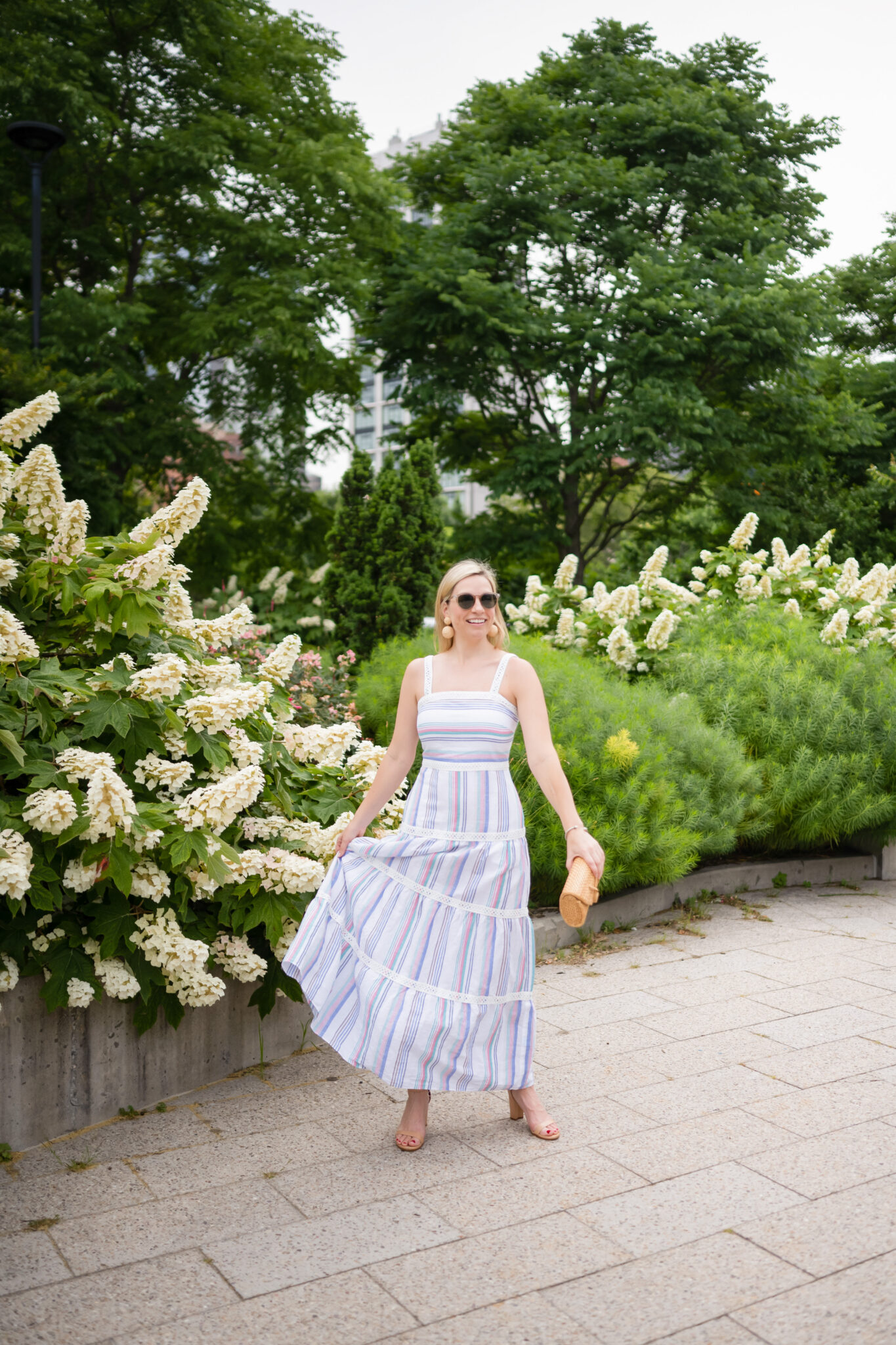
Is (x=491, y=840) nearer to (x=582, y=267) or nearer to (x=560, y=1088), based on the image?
(x=560, y=1088)

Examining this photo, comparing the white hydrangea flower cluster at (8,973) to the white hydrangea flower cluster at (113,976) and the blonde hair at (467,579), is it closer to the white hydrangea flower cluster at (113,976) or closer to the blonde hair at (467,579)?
the white hydrangea flower cluster at (113,976)

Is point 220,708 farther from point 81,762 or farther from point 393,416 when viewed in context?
point 393,416

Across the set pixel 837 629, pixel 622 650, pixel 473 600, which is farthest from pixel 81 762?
pixel 837 629

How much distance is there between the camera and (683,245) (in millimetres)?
17219

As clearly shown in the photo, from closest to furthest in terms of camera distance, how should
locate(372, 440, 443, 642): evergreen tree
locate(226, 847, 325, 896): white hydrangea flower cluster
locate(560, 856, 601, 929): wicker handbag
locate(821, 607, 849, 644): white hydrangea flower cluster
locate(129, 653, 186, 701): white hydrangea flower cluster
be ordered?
1. locate(560, 856, 601, 929): wicker handbag
2. locate(129, 653, 186, 701): white hydrangea flower cluster
3. locate(226, 847, 325, 896): white hydrangea flower cluster
4. locate(821, 607, 849, 644): white hydrangea flower cluster
5. locate(372, 440, 443, 642): evergreen tree

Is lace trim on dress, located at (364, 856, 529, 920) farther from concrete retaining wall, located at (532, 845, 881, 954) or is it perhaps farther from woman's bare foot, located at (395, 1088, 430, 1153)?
concrete retaining wall, located at (532, 845, 881, 954)

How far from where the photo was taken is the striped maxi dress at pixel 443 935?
3340mm

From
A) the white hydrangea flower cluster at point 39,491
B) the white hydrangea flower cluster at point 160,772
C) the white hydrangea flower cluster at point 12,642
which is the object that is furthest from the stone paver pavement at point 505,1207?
the white hydrangea flower cluster at point 39,491

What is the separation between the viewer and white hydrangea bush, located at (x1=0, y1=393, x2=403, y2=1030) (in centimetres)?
340

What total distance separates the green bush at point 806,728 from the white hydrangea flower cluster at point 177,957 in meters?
4.11

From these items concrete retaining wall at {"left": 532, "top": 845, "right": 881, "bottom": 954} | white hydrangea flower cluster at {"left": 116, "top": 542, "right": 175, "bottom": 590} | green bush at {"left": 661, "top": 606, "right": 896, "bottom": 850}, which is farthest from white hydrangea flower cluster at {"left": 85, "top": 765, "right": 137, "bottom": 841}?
green bush at {"left": 661, "top": 606, "right": 896, "bottom": 850}

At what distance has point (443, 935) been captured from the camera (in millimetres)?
3373

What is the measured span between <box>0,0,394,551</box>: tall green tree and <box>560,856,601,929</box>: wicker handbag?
35.5ft

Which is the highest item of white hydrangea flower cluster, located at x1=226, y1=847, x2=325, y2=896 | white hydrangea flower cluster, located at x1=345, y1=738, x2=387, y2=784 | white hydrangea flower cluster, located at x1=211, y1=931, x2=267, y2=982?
white hydrangea flower cluster, located at x1=345, y1=738, x2=387, y2=784
